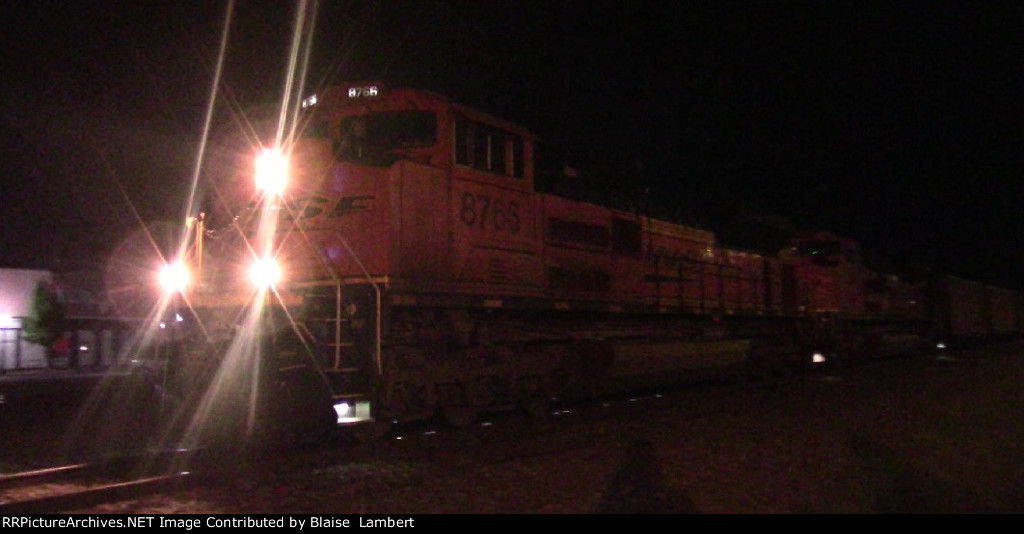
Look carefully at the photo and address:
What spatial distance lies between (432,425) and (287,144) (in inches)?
154

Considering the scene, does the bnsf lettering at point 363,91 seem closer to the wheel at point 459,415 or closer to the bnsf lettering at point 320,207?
the bnsf lettering at point 320,207

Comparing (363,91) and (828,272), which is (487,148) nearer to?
(363,91)

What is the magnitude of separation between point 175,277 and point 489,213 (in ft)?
12.6

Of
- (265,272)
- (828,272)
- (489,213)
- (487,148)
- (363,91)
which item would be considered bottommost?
(265,272)

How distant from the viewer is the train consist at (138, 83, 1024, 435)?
839cm

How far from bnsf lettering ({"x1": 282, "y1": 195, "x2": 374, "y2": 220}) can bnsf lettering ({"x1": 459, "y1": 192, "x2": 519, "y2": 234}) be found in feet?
4.09

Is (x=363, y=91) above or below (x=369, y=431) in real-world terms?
above

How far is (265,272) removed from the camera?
8.48 meters

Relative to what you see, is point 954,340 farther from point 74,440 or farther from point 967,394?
point 74,440

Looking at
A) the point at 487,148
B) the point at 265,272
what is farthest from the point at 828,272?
the point at 265,272

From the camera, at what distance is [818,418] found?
10.2m

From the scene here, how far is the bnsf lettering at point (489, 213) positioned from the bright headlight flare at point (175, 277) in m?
3.37

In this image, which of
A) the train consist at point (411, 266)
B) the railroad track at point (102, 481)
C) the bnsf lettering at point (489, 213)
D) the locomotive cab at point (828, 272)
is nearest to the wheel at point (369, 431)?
the train consist at point (411, 266)

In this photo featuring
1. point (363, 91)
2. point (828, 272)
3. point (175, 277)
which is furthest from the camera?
point (828, 272)
